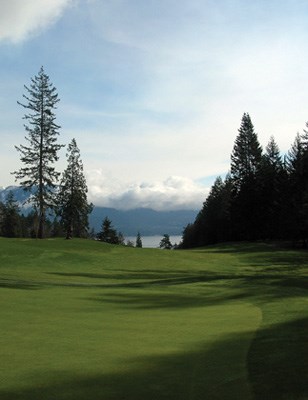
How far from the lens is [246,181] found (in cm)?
8175

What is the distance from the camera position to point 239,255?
51.4 m

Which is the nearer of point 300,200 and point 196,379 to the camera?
point 196,379

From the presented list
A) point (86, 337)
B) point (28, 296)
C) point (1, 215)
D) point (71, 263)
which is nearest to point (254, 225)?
point (71, 263)

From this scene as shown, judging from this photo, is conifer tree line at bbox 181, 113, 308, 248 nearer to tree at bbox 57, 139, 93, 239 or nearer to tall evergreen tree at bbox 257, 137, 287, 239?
tall evergreen tree at bbox 257, 137, 287, 239

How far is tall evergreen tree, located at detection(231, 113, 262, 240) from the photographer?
3130 inches

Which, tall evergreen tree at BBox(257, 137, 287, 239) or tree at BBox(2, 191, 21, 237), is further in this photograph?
tree at BBox(2, 191, 21, 237)

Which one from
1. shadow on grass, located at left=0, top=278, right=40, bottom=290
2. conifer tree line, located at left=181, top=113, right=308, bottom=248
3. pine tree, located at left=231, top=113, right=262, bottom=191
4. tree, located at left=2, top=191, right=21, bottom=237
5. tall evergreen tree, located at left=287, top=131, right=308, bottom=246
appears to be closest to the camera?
shadow on grass, located at left=0, top=278, right=40, bottom=290

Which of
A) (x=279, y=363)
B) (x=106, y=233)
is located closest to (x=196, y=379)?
(x=279, y=363)

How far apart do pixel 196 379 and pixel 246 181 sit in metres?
76.3

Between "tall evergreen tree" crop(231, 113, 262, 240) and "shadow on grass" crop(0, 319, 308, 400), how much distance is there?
7135cm

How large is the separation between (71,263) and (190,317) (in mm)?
24770

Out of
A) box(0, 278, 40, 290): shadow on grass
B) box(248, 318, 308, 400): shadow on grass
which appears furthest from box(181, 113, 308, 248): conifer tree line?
box(248, 318, 308, 400): shadow on grass

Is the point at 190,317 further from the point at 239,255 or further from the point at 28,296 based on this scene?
the point at 239,255

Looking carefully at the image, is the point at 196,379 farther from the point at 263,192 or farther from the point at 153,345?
the point at 263,192
